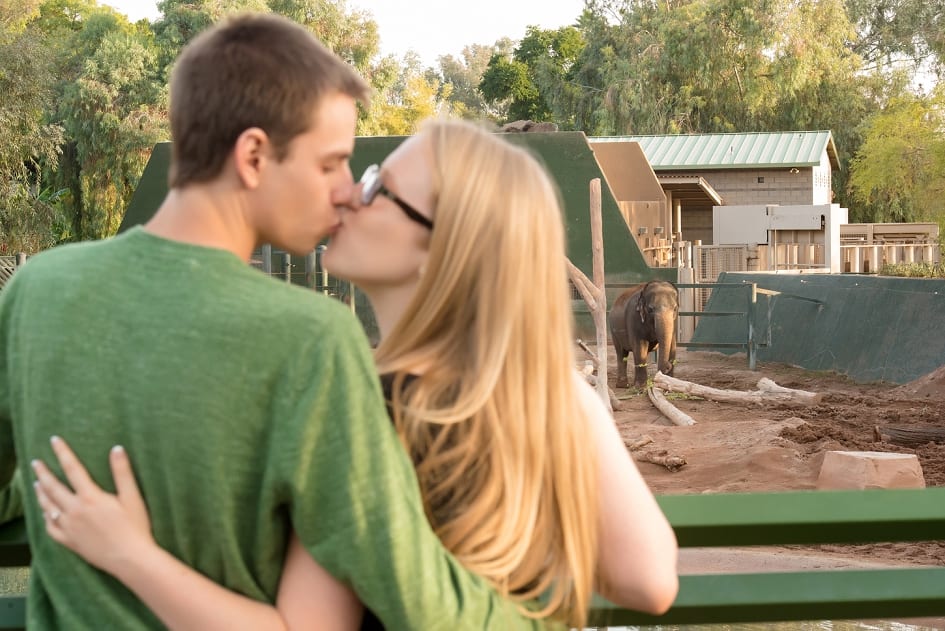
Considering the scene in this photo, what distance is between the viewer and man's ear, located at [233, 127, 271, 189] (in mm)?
1303

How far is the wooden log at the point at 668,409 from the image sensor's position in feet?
40.5

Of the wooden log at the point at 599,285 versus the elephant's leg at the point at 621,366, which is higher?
the wooden log at the point at 599,285

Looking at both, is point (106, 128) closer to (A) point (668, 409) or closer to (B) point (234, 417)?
(A) point (668, 409)

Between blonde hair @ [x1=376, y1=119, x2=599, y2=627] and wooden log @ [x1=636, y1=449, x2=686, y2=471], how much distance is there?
327 inches

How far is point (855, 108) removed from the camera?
45844 millimetres

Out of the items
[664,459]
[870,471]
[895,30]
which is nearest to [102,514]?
[870,471]

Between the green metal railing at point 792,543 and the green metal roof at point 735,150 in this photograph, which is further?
the green metal roof at point 735,150

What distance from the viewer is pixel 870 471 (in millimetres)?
7793

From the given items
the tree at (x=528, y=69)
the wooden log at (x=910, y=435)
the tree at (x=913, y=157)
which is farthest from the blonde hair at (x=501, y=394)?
the tree at (x=528, y=69)

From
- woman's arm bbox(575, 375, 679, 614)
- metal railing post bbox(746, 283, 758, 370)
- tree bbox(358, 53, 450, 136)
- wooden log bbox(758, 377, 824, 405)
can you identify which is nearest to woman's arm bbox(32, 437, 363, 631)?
woman's arm bbox(575, 375, 679, 614)

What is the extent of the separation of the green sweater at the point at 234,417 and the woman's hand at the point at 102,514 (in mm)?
14

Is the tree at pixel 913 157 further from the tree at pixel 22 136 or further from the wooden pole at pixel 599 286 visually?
the tree at pixel 22 136

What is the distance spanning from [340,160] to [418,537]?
437 mm

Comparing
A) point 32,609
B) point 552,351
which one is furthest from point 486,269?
point 32,609
